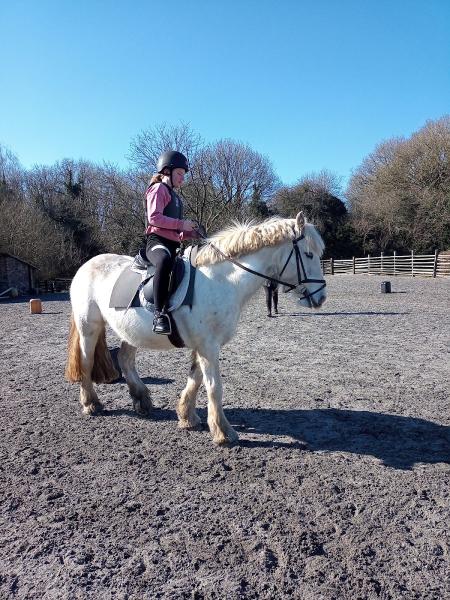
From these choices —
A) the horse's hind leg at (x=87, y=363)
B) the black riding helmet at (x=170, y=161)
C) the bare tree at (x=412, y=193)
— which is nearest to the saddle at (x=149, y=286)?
the horse's hind leg at (x=87, y=363)

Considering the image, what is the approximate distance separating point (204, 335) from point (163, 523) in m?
1.71

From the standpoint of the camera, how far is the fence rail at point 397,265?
3123 cm

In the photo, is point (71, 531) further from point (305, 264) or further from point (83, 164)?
point (83, 164)

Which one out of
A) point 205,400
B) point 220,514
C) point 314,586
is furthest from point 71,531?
point 205,400

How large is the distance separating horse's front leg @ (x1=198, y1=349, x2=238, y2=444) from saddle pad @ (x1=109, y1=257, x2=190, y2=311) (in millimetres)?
663

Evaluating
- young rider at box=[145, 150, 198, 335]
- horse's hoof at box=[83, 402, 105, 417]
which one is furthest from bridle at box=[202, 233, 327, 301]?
horse's hoof at box=[83, 402, 105, 417]

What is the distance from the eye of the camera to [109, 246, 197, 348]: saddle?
13.9 feet

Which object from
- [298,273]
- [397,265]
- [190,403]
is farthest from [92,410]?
[397,265]

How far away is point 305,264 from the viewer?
13.8 ft

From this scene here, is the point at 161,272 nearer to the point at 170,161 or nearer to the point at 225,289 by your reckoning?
the point at 225,289

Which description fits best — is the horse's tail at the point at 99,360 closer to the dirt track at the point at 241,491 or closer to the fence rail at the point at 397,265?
the dirt track at the point at 241,491

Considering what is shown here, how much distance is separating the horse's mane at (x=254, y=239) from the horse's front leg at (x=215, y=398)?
99 centimetres

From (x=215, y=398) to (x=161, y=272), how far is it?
1.33 metres

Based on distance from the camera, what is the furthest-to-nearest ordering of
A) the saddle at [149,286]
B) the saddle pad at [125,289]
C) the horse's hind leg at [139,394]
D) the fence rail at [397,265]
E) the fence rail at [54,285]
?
1. the fence rail at [397,265]
2. the fence rail at [54,285]
3. the horse's hind leg at [139,394]
4. the saddle pad at [125,289]
5. the saddle at [149,286]
